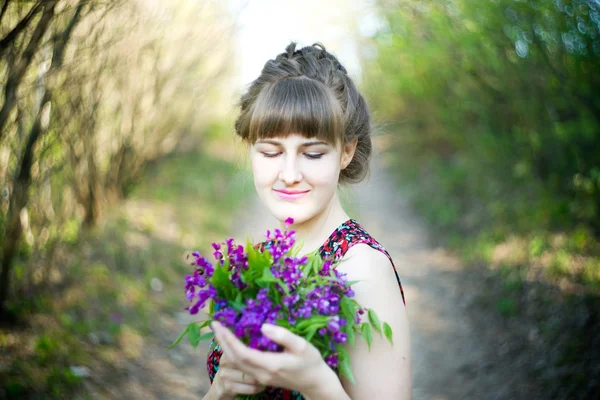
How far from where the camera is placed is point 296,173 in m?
1.77

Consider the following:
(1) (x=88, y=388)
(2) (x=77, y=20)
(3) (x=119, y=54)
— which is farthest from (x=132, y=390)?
(3) (x=119, y=54)

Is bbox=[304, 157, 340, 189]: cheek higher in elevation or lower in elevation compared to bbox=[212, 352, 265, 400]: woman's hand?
higher

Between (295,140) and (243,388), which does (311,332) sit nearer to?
(243,388)

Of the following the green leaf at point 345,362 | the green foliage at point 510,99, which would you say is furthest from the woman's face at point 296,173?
the green foliage at point 510,99

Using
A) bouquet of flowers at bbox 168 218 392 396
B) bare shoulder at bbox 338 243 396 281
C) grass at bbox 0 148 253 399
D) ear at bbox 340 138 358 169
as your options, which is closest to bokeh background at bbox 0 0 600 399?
grass at bbox 0 148 253 399

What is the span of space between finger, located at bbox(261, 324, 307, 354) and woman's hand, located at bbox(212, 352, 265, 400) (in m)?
0.27

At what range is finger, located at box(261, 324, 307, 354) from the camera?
1288 mm

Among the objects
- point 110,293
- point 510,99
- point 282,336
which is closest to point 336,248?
point 282,336

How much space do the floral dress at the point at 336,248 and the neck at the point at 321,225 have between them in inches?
1.3

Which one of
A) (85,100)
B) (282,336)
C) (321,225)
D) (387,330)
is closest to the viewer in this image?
(282,336)

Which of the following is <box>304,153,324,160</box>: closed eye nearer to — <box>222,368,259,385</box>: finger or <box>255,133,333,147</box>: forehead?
<box>255,133,333,147</box>: forehead

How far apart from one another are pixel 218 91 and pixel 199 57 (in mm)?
3707

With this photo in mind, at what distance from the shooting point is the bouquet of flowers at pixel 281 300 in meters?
1.35

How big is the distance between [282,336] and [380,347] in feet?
1.38
